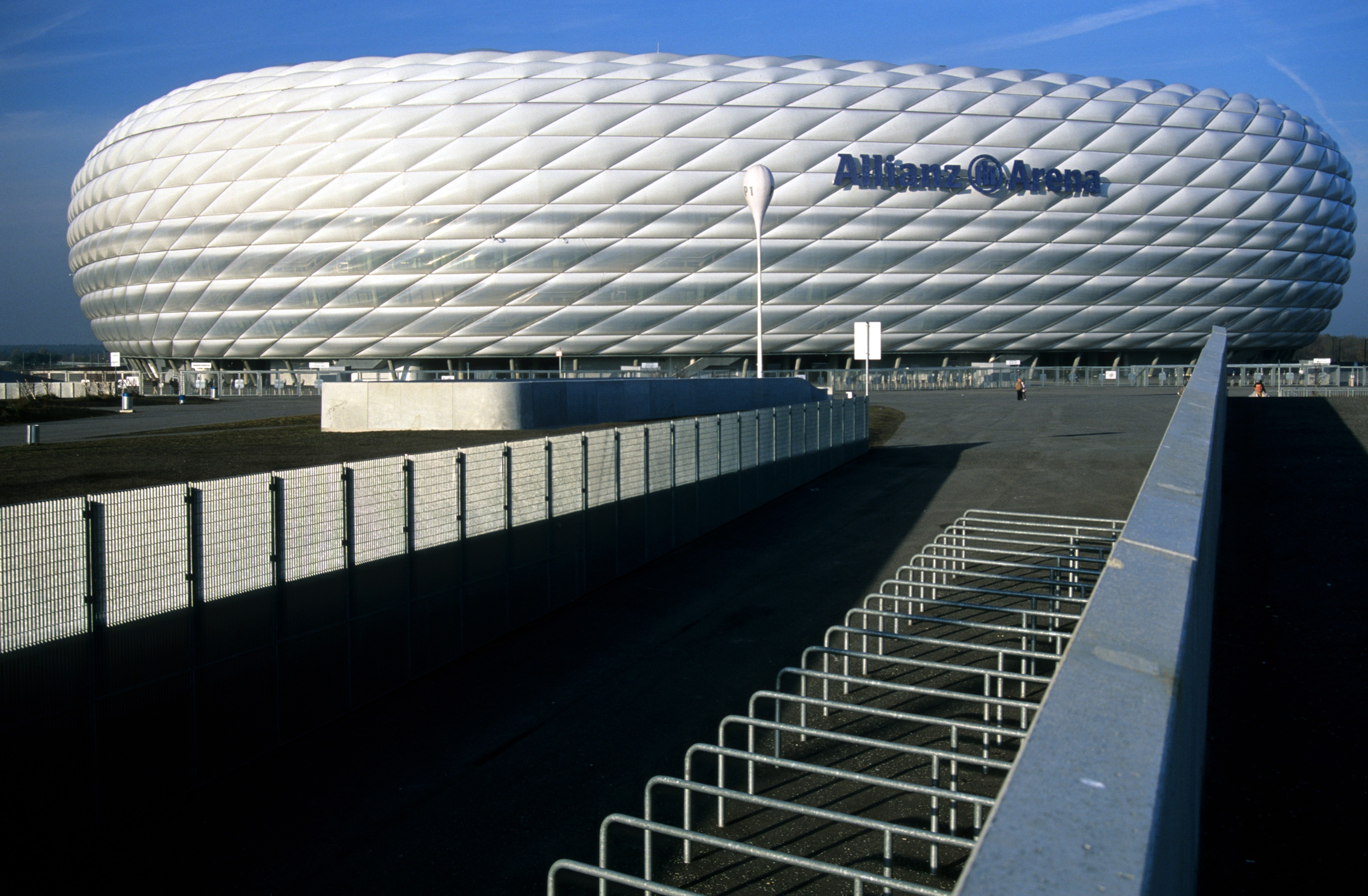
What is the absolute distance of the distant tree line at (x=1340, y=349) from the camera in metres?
130

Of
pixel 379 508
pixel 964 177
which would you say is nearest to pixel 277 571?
pixel 379 508

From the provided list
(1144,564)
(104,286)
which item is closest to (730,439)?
(1144,564)

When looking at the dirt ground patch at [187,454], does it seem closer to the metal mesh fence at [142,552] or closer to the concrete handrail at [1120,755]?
the metal mesh fence at [142,552]

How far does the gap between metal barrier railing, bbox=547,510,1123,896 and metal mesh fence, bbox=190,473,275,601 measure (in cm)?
298

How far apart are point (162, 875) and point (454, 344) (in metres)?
53.9

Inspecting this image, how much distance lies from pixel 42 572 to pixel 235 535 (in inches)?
53.9

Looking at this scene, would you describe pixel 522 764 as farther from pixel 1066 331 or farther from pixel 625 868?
pixel 1066 331

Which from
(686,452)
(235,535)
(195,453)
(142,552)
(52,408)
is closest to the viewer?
(142,552)

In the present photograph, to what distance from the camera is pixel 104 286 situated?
6638 centimetres

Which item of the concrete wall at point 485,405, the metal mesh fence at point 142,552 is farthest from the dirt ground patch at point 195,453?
the metal mesh fence at point 142,552

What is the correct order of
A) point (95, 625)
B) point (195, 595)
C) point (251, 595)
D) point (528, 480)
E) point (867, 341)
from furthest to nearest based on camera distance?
point (867, 341) → point (528, 480) → point (251, 595) → point (195, 595) → point (95, 625)

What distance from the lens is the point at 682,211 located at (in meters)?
55.8

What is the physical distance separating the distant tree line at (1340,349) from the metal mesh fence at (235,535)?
13454 cm

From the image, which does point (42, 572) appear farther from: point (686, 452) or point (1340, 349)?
point (1340, 349)
